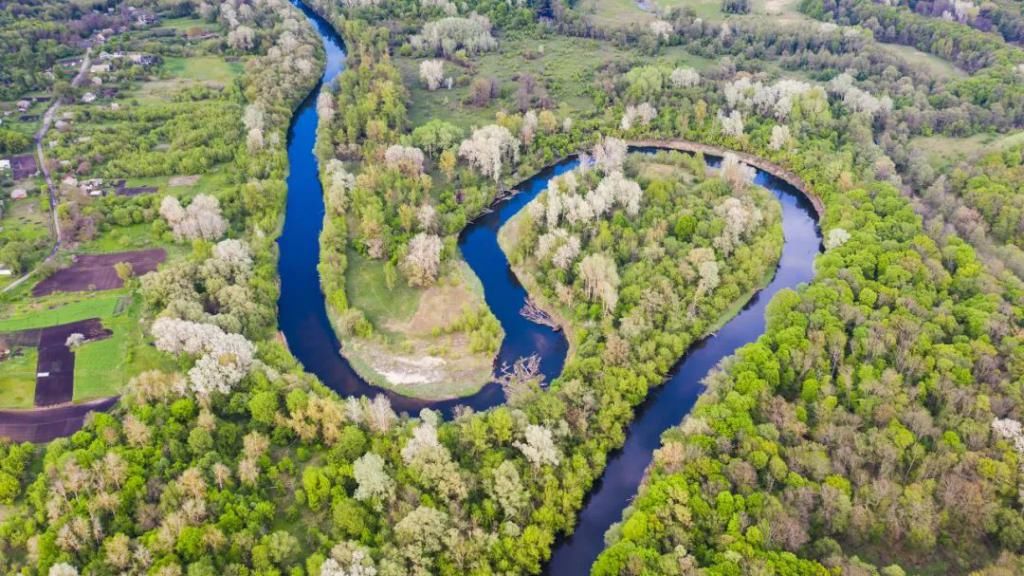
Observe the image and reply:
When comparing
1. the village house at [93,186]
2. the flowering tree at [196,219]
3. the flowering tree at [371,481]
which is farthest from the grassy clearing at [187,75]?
the flowering tree at [371,481]

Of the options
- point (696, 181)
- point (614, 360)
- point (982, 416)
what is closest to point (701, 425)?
point (614, 360)

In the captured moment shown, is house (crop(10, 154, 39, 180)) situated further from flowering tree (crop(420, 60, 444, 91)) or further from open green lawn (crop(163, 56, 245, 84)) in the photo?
flowering tree (crop(420, 60, 444, 91))

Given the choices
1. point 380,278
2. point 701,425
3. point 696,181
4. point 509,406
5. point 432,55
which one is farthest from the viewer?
point 432,55

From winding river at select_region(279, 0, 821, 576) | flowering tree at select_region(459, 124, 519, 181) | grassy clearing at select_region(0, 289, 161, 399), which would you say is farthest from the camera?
flowering tree at select_region(459, 124, 519, 181)

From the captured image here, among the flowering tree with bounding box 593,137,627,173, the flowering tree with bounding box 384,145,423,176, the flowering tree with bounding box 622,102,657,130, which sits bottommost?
the flowering tree with bounding box 384,145,423,176

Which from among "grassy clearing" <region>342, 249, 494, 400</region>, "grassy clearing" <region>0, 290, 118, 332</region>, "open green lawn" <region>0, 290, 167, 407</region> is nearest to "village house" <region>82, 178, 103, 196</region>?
"open green lawn" <region>0, 290, 167, 407</region>

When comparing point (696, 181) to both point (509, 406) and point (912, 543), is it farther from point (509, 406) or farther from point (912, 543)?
point (912, 543)
